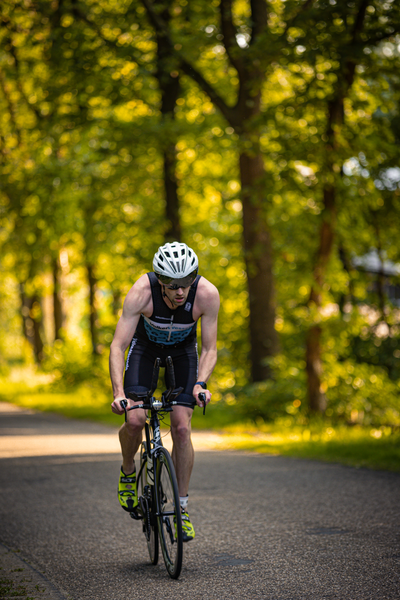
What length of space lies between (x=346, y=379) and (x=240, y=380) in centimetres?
497

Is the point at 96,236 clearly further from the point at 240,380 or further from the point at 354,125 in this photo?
the point at 354,125

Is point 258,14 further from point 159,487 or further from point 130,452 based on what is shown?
point 159,487

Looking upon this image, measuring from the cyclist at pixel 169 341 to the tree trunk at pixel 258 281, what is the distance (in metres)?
9.95

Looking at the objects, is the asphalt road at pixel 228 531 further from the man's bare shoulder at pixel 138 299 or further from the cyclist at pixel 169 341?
the man's bare shoulder at pixel 138 299

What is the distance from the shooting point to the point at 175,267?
4816mm

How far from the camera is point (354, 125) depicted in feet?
43.6

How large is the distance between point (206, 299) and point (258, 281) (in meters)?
10.7

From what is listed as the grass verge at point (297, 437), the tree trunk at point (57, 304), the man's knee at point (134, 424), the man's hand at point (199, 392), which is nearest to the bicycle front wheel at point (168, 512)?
the man's knee at point (134, 424)

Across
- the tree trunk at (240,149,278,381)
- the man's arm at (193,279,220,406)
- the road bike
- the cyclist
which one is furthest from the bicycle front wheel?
the tree trunk at (240,149,278,381)

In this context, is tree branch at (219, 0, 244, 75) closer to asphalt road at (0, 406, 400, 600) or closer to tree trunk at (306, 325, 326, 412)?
tree trunk at (306, 325, 326, 412)

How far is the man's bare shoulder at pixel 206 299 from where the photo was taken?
5.07 metres

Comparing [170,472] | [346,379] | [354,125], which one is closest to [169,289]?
[170,472]

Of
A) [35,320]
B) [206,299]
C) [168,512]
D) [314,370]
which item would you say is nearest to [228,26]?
[314,370]

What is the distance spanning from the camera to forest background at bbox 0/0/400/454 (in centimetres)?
1252
